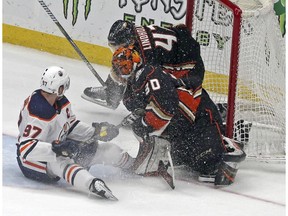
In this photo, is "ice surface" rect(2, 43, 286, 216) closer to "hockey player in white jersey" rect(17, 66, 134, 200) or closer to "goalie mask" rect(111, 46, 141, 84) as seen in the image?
"hockey player in white jersey" rect(17, 66, 134, 200)

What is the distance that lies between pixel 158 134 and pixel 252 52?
0.71 m

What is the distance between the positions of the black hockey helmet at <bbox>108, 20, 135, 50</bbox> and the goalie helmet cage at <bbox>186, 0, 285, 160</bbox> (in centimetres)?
39

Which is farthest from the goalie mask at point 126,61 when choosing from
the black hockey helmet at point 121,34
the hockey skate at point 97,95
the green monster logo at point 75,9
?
the green monster logo at point 75,9

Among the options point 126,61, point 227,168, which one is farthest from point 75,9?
point 227,168

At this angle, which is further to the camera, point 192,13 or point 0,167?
point 192,13

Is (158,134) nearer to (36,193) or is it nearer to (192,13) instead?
(36,193)

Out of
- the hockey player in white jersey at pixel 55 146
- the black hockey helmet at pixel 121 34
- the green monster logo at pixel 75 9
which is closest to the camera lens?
the hockey player in white jersey at pixel 55 146

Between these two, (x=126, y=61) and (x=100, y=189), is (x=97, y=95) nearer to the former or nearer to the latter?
(x=126, y=61)

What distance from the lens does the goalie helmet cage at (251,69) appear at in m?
4.33

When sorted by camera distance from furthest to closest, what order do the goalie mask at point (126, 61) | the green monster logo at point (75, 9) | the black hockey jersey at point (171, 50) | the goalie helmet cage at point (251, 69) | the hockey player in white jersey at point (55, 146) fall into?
the green monster logo at point (75, 9)
the goalie helmet cage at point (251, 69)
the black hockey jersey at point (171, 50)
the goalie mask at point (126, 61)
the hockey player in white jersey at point (55, 146)

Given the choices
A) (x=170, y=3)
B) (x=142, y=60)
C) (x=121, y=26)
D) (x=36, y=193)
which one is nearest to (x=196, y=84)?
(x=142, y=60)

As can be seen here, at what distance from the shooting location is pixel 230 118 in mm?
4332

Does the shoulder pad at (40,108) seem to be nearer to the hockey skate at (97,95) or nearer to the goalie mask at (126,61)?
the goalie mask at (126,61)

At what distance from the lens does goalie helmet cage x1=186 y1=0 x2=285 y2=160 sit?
14.2 ft
